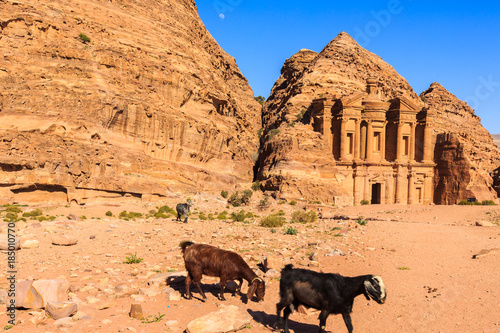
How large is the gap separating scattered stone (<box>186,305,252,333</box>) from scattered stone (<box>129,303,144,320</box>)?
1.28 m

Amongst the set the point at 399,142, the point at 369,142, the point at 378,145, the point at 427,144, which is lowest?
the point at 378,145

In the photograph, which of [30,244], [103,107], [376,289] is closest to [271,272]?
[376,289]

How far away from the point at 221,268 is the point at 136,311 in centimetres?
199

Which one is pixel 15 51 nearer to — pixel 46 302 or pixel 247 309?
pixel 46 302

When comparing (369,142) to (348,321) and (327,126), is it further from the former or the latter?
(348,321)

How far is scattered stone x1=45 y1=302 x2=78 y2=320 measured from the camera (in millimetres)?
7007

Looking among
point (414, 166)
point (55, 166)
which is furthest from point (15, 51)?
point (414, 166)

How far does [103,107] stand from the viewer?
31062 mm

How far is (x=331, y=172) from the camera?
41.2m

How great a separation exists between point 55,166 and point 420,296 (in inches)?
1065

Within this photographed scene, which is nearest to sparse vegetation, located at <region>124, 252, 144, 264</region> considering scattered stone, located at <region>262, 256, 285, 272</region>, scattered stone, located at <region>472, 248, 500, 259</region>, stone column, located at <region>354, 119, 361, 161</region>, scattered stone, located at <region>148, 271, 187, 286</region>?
scattered stone, located at <region>148, 271, 187, 286</region>

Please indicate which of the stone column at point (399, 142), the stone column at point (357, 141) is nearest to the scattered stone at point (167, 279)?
the stone column at point (357, 141)

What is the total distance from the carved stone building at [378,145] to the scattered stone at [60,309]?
131 ft

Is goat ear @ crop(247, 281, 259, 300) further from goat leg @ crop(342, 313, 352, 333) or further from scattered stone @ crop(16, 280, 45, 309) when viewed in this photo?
scattered stone @ crop(16, 280, 45, 309)
